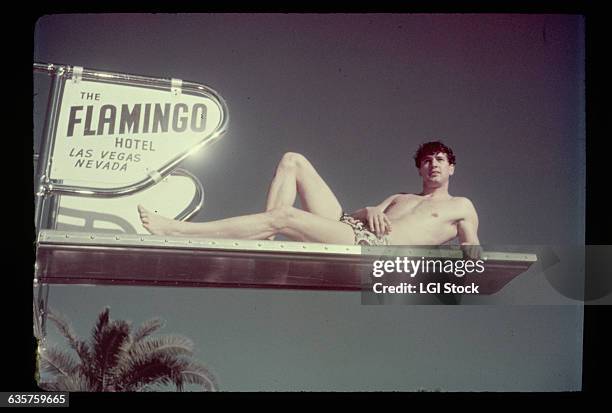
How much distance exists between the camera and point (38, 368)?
161 inches

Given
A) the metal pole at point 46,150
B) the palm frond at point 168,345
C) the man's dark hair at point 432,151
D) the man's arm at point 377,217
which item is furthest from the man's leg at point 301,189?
the metal pole at point 46,150

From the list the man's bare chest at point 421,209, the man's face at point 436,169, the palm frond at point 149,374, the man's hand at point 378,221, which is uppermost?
the man's face at point 436,169

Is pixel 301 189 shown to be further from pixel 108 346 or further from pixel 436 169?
pixel 108 346

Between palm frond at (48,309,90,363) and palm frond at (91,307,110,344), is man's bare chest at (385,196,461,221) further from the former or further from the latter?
palm frond at (48,309,90,363)

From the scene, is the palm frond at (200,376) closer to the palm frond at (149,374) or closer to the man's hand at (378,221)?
the palm frond at (149,374)

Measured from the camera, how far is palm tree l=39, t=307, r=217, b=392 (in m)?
4.07

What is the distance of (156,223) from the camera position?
406 centimetres

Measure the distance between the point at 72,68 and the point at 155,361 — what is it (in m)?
1.65

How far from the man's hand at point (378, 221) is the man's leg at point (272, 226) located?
0.12 metres

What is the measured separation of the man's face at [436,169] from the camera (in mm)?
4191

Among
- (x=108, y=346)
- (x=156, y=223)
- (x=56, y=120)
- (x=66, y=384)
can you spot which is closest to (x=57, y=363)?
(x=66, y=384)
